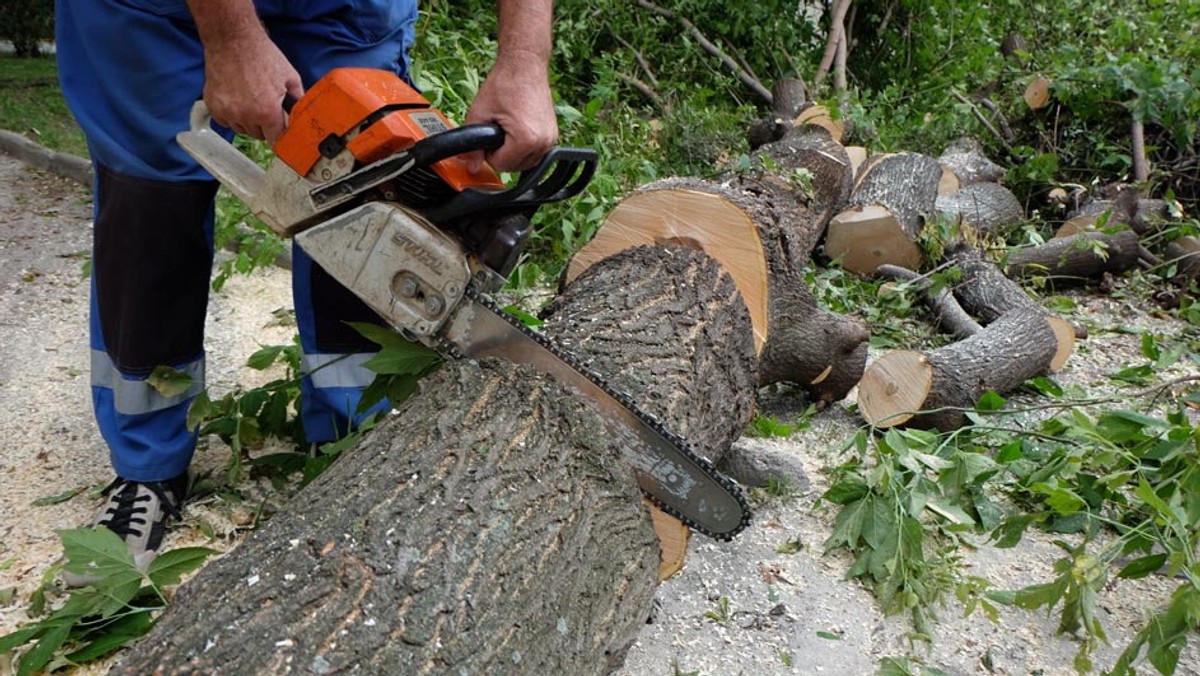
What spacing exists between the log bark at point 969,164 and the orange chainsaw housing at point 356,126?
4.43 meters

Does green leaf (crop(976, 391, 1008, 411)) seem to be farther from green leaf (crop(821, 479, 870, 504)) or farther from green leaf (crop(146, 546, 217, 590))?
green leaf (crop(146, 546, 217, 590))

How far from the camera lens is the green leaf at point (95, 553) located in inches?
65.2

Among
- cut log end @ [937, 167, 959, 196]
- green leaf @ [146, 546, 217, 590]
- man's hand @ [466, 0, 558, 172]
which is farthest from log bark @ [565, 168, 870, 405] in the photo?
cut log end @ [937, 167, 959, 196]

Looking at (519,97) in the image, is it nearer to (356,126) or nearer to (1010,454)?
(356,126)

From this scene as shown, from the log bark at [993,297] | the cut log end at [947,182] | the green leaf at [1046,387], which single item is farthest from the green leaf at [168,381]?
the cut log end at [947,182]

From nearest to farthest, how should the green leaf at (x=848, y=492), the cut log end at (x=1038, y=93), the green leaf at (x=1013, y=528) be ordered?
1. the green leaf at (x=1013, y=528)
2. the green leaf at (x=848, y=492)
3. the cut log end at (x=1038, y=93)

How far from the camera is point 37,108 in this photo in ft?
22.8

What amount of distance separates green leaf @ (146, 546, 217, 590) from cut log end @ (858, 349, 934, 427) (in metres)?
2.10

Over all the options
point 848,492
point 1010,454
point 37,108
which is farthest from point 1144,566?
point 37,108

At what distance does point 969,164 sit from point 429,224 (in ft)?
15.6

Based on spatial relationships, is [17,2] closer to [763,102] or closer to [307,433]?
[763,102]

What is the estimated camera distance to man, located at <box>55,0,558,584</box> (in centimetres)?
180

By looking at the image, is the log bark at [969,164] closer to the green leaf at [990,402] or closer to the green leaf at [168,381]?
the green leaf at [990,402]

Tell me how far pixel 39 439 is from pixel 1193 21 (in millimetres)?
7942
